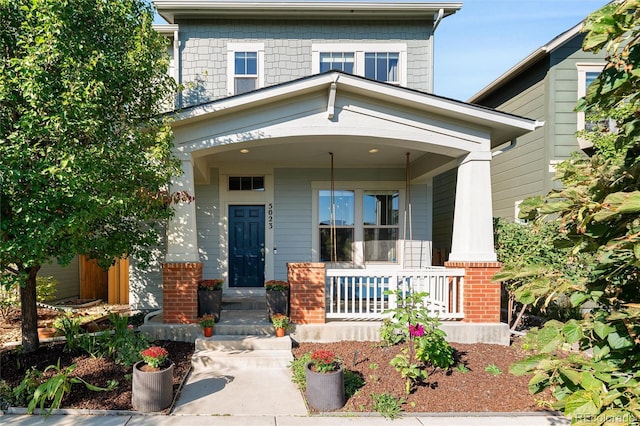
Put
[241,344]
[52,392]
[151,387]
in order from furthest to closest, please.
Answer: [241,344] → [151,387] → [52,392]

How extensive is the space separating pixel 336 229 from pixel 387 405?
5.28 meters

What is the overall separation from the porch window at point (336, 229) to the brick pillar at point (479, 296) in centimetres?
337

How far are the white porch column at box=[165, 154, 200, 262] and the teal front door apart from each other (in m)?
2.62

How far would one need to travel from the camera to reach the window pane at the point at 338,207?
8.89 metres

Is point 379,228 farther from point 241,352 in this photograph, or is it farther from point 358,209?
point 241,352

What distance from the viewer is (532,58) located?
8.80 metres

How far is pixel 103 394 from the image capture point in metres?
4.09

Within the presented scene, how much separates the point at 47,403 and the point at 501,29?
10.5 meters

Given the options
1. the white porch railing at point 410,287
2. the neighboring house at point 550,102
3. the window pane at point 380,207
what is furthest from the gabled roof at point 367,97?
the window pane at point 380,207

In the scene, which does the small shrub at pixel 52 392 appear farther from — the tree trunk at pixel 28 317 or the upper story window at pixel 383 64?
the upper story window at pixel 383 64

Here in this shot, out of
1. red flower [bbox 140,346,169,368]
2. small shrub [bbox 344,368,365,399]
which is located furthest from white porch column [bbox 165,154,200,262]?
small shrub [bbox 344,368,365,399]

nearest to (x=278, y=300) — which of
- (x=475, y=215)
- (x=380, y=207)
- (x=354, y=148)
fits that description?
(x=354, y=148)

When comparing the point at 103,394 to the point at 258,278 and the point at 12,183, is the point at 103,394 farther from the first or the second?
the point at 258,278

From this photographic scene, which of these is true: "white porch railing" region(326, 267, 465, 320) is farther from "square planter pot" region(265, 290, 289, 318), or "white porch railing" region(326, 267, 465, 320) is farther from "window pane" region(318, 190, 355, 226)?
"window pane" region(318, 190, 355, 226)
